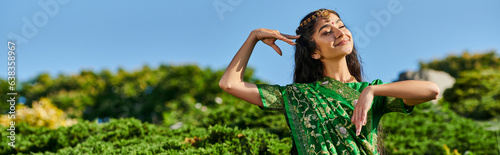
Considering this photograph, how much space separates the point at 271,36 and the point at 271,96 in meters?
0.34

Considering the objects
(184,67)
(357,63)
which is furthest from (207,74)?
(357,63)

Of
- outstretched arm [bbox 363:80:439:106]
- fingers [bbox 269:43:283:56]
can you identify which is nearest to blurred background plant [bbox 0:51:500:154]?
outstretched arm [bbox 363:80:439:106]

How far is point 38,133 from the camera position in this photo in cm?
505

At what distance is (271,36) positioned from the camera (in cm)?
205

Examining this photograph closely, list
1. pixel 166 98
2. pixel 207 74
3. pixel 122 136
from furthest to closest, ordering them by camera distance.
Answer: pixel 166 98
pixel 207 74
pixel 122 136

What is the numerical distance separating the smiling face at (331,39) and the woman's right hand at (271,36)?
7.9 inches

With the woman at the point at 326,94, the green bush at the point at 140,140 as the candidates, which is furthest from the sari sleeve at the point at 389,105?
the green bush at the point at 140,140

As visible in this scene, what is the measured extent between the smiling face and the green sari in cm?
17

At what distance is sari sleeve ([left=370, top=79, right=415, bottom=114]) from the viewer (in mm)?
2071

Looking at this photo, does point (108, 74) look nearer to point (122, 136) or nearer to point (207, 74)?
point (207, 74)

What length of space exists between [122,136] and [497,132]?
6191mm

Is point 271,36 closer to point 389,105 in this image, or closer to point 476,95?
point 389,105

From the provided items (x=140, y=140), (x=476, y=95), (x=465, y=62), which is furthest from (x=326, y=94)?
(x=465, y=62)

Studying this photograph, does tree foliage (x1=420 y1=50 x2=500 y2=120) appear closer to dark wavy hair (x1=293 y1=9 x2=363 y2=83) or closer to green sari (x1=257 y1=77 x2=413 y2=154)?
dark wavy hair (x1=293 y1=9 x2=363 y2=83)
